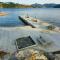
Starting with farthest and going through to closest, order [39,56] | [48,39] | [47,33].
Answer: [47,33]
[48,39]
[39,56]

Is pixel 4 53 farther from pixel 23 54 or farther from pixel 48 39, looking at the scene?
pixel 48 39

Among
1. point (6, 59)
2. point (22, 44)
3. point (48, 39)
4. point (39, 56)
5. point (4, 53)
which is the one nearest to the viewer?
point (39, 56)

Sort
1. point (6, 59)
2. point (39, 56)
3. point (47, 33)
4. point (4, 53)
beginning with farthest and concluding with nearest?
point (47, 33) → point (4, 53) → point (6, 59) → point (39, 56)

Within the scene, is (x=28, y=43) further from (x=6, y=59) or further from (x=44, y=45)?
(x=6, y=59)

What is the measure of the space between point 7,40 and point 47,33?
13.3ft

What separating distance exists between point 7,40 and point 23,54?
4891 mm

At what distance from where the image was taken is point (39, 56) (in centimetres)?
997

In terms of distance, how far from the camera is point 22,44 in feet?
42.7

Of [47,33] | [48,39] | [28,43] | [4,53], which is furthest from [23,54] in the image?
[47,33]

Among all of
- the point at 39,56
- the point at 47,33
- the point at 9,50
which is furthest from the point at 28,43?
the point at 47,33

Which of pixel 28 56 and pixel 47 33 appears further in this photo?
pixel 47 33

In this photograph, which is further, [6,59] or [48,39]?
[48,39]

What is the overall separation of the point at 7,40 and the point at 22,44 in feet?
9.03

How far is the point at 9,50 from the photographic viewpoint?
12422 mm
